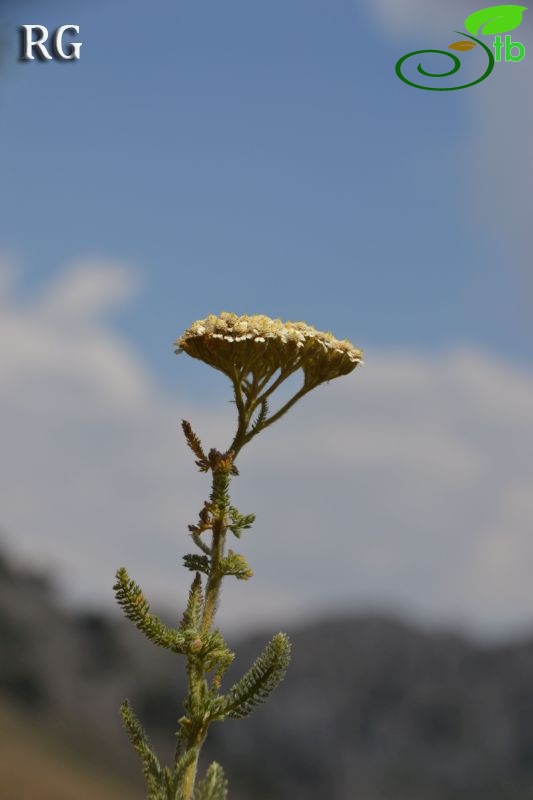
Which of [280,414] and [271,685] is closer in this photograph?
[271,685]

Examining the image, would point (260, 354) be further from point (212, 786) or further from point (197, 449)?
point (212, 786)

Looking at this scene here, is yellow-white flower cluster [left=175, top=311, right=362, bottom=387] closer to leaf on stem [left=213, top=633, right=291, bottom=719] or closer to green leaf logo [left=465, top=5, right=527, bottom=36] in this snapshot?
leaf on stem [left=213, top=633, right=291, bottom=719]

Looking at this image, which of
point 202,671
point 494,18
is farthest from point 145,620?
point 494,18

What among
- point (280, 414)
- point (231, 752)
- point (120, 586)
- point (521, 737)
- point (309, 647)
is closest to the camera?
point (120, 586)

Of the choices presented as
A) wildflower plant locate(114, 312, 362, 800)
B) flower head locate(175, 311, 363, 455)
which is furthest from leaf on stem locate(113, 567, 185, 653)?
flower head locate(175, 311, 363, 455)

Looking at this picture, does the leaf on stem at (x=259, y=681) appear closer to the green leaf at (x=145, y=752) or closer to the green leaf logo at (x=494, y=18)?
the green leaf at (x=145, y=752)

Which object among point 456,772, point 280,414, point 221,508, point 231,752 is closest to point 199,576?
point 221,508

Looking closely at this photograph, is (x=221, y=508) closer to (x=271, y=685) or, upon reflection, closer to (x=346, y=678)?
(x=271, y=685)

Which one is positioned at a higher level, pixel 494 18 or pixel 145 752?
pixel 494 18
